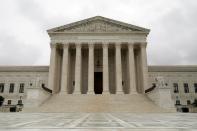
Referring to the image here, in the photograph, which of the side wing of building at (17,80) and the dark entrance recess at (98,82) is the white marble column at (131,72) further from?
the side wing of building at (17,80)

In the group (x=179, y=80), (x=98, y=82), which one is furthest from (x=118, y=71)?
(x=179, y=80)

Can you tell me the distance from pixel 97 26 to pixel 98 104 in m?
17.0

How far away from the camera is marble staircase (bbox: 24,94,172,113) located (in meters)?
28.1

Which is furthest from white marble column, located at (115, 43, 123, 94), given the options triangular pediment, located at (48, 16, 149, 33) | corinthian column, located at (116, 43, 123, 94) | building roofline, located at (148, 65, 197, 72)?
building roofline, located at (148, 65, 197, 72)

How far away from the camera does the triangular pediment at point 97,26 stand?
41000 mm

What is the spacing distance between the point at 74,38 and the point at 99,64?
7946 millimetres

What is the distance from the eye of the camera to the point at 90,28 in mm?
41375

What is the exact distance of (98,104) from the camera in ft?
101

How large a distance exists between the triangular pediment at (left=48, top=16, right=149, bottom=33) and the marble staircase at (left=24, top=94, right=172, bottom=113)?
12997 millimetres

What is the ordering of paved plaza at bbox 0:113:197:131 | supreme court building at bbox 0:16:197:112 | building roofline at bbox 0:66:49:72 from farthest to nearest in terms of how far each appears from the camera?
building roofline at bbox 0:66:49:72
supreme court building at bbox 0:16:197:112
paved plaza at bbox 0:113:197:131

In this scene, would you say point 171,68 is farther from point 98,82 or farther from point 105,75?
point 105,75

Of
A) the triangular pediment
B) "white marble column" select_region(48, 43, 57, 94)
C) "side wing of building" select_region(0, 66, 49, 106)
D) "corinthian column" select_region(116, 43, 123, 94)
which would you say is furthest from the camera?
"side wing of building" select_region(0, 66, 49, 106)

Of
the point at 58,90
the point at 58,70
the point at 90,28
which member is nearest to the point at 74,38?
the point at 90,28

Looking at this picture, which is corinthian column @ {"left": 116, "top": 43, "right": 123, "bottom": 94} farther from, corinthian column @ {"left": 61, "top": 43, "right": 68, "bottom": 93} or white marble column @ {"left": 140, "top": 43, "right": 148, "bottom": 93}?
corinthian column @ {"left": 61, "top": 43, "right": 68, "bottom": 93}
